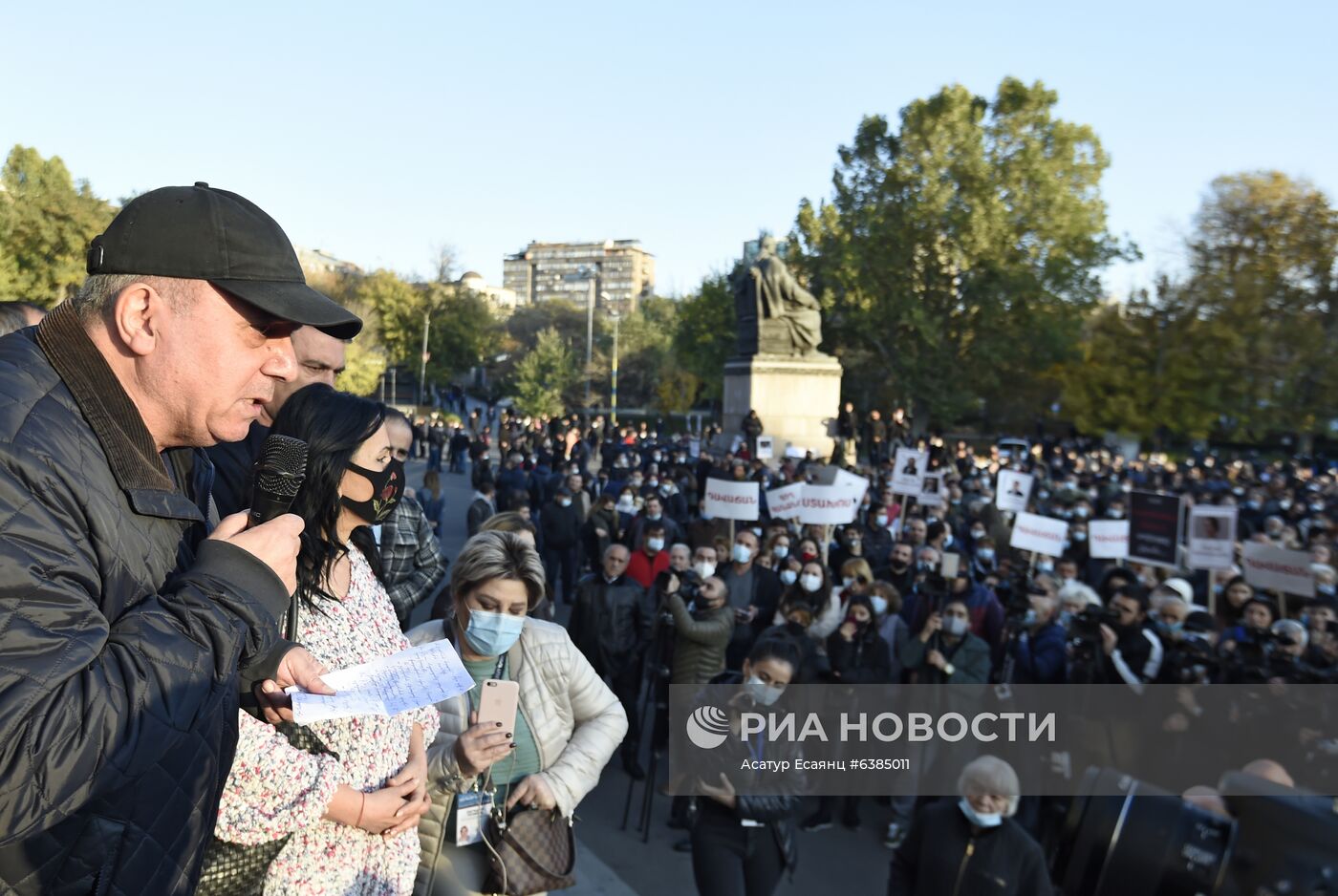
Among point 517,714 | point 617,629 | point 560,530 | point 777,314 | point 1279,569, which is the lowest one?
point 560,530

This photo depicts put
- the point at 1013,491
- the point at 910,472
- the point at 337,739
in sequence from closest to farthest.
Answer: the point at 337,739, the point at 1013,491, the point at 910,472

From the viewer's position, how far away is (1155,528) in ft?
33.0

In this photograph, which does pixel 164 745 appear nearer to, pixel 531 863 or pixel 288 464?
pixel 288 464

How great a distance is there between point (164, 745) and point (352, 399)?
124cm

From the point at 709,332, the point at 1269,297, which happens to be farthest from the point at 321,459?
the point at 709,332

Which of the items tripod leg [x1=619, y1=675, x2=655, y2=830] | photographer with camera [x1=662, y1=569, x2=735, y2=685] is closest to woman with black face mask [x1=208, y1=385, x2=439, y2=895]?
tripod leg [x1=619, y1=675, x2=655, y2=830]

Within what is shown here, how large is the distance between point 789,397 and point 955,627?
17.1 m

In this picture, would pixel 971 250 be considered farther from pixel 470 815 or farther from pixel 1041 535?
pixel 470 815

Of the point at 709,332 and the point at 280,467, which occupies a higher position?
the point at 709,332

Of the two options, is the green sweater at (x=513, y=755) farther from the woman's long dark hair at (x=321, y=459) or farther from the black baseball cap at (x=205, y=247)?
the black baseball cap at (x=205, y=247)

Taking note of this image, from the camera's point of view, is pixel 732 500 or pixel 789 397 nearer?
pixel 732 500

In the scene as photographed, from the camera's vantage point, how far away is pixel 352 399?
2412mm

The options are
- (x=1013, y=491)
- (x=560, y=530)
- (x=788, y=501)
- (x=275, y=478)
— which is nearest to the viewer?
(x=275, y=478)

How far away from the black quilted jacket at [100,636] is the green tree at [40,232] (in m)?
35.2
